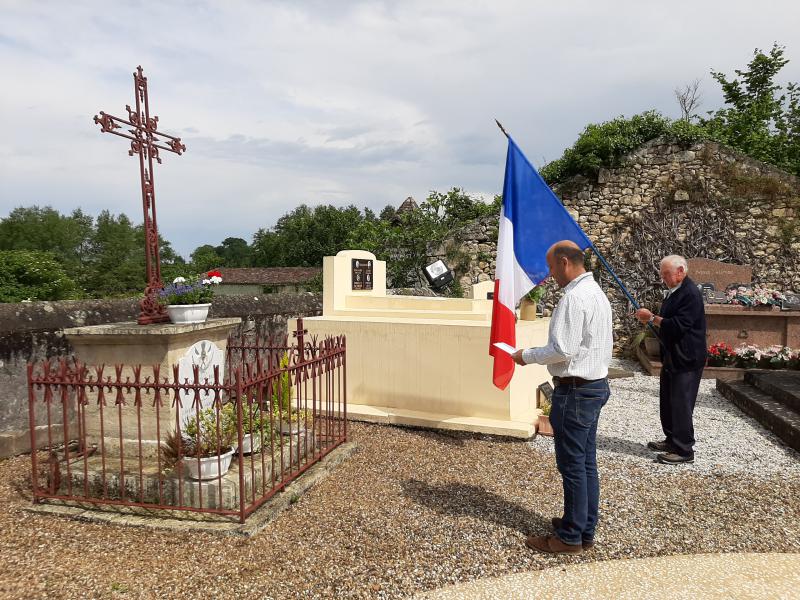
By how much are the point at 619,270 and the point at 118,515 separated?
38.3 ft

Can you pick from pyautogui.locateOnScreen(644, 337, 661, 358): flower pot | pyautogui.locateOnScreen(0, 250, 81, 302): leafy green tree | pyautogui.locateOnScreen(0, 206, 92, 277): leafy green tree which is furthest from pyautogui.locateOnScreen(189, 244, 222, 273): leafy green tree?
pyautogui.locateOnScreen(644, 337, 661, 358): flower pot

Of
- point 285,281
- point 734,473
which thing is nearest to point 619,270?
point 734,473

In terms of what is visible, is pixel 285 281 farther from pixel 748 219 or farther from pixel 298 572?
pixel 298 572

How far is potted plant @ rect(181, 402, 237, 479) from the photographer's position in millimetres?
3695

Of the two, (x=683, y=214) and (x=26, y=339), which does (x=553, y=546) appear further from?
(x=683, y=214)

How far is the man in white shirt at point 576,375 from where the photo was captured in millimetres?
3098

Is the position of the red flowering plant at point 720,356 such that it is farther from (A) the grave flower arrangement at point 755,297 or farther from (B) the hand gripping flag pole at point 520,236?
(B) the hand gripping flag pole at point 520,236

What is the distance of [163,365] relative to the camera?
421 cm

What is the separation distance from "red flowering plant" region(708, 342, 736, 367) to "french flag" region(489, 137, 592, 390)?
6.60m

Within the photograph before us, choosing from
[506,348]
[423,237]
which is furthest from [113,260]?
[506,348]

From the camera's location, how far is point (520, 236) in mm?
4574

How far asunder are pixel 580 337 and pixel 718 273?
33.6ft

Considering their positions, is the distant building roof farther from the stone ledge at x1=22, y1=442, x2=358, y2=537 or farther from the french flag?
the stone ledge at x1=22, y1=442, x2=358, y2=537

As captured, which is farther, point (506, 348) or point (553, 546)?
point (506, 348)
